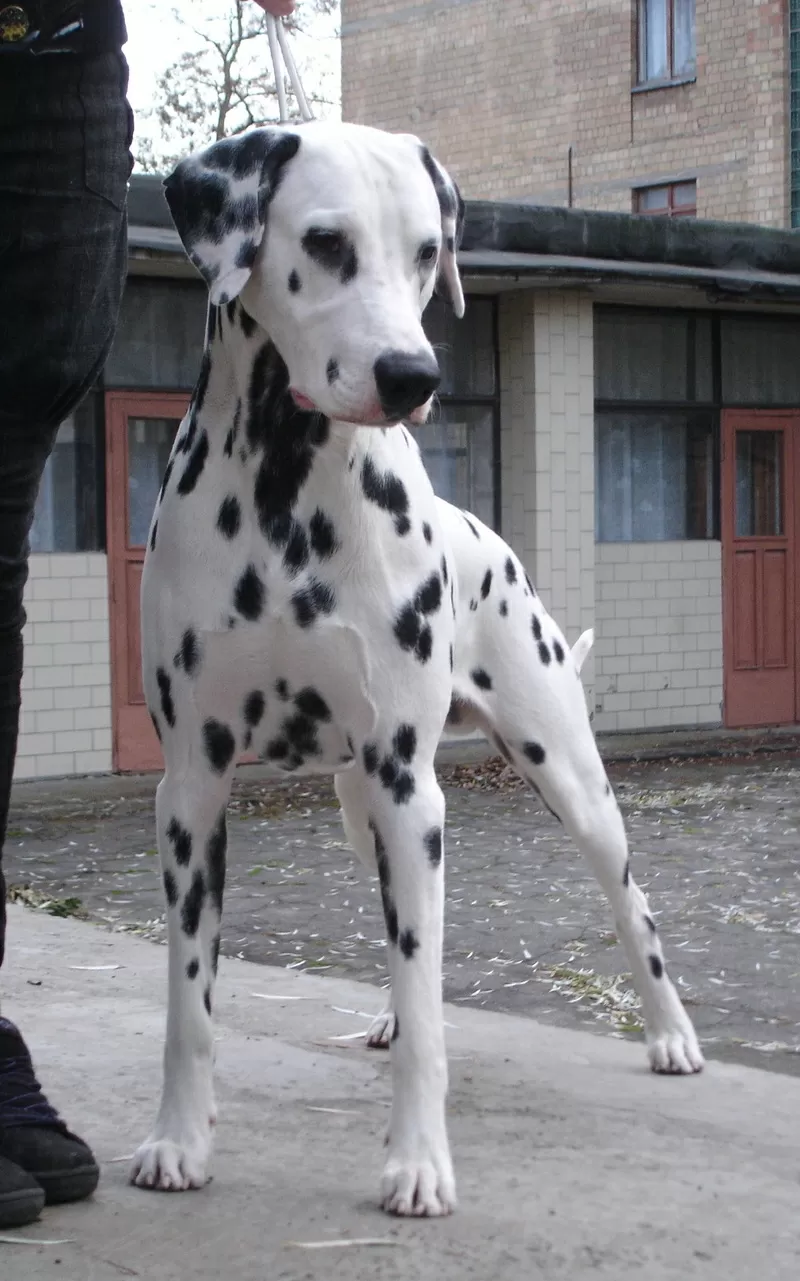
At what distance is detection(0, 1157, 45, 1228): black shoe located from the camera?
3035mm

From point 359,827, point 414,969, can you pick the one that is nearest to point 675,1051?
point 359,827

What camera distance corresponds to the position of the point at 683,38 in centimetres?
2962

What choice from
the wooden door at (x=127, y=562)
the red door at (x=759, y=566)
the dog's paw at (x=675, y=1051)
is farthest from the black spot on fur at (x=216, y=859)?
the red door at (x=759, y=566)

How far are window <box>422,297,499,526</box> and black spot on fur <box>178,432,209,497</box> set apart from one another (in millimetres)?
10699

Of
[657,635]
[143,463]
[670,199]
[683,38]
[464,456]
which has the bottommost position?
[657,635]

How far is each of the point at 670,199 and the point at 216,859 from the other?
91.4ft

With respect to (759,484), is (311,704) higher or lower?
lower

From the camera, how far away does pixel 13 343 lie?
10.2 ft

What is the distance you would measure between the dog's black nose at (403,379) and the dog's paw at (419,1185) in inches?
52.7

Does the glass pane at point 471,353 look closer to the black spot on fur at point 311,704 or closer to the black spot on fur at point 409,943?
the black spot on fur at point 311,704

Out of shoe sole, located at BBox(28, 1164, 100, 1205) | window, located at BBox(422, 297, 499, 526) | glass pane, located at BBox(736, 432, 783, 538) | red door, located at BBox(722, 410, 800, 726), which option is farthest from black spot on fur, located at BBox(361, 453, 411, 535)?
glass pane, located at BBox(736, 432, 783, 538)

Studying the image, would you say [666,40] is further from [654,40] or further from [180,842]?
[180,842]

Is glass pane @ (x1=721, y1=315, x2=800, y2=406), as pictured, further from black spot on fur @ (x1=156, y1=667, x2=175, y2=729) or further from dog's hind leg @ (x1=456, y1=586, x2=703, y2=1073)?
black spot on fur @ (x1=156, y1=667, x2=175, y2=729)

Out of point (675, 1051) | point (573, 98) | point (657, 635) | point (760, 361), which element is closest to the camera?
point (675, 1051)
